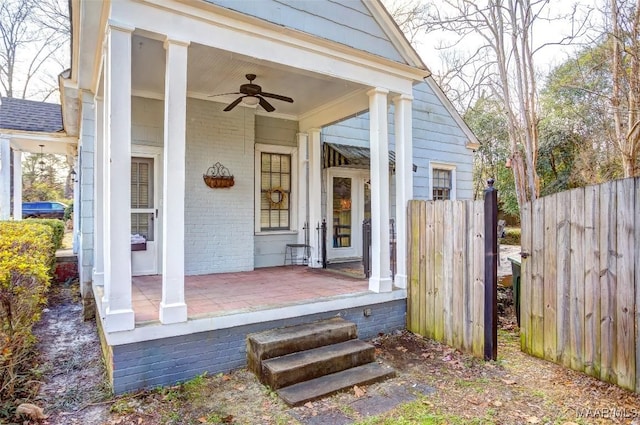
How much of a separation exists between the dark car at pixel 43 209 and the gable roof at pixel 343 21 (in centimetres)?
1880

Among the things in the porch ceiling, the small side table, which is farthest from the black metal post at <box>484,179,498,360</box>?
the small side table

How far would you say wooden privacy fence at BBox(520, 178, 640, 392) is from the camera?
10.1 ft

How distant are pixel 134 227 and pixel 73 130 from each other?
11.0 feet

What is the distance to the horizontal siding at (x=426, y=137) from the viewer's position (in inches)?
308

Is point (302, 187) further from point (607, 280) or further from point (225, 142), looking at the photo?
point (607, 280)

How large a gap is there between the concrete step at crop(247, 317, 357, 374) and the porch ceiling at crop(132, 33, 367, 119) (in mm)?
2831

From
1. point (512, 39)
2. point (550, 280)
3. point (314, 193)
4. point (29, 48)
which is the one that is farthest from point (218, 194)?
point (29, 48)

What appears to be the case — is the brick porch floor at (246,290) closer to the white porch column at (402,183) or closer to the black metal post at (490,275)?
the white porch column at (402,183)

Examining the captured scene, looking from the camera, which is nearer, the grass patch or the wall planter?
the grass patch

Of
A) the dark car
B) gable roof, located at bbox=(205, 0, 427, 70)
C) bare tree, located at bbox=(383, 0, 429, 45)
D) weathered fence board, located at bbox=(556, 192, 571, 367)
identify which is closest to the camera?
weathered fence board, located at bbox=(556, 192, 571, 367)

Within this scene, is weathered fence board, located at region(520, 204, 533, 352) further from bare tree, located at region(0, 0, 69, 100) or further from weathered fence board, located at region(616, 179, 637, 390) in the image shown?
bare tree, located at region(0, 0, 69, 100)

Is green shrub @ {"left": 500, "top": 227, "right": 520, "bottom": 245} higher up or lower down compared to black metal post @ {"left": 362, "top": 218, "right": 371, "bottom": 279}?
lower down

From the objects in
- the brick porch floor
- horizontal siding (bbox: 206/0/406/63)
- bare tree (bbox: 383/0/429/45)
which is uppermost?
bare tree (bbox: 383/0/429/45)

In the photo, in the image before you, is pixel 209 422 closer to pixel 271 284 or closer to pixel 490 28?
pixel 271 284
